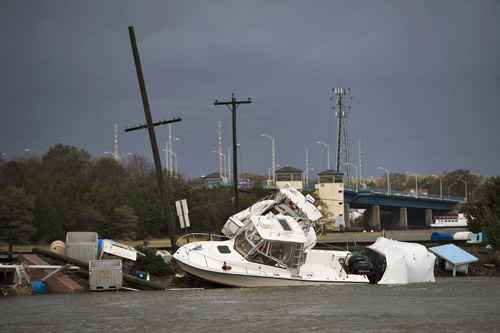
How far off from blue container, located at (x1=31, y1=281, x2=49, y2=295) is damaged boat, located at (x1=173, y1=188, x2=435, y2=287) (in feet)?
19.0

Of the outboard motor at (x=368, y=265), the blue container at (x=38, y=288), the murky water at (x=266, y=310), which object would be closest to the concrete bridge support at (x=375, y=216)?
the outboard motor at (x=368, y=265)

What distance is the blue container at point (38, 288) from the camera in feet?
120

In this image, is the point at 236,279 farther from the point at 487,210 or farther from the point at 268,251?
the point at 487,210

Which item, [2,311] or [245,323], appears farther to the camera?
[2,311]

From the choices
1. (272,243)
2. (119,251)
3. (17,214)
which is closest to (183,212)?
(119,251)

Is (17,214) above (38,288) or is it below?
above

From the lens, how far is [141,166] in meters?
151

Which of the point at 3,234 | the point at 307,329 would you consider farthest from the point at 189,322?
the point at 3,234

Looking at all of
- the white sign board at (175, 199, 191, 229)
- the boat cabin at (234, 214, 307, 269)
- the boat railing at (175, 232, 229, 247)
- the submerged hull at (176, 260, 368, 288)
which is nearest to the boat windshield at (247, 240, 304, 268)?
the boat cabin at (234, 214, 307, 269)

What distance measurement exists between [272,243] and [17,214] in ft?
102

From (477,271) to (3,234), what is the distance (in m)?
34.4

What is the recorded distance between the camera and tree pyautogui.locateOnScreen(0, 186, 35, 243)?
62656 mm

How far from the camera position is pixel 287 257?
38.8m

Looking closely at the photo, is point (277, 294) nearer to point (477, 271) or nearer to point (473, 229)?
point (477, 271)
